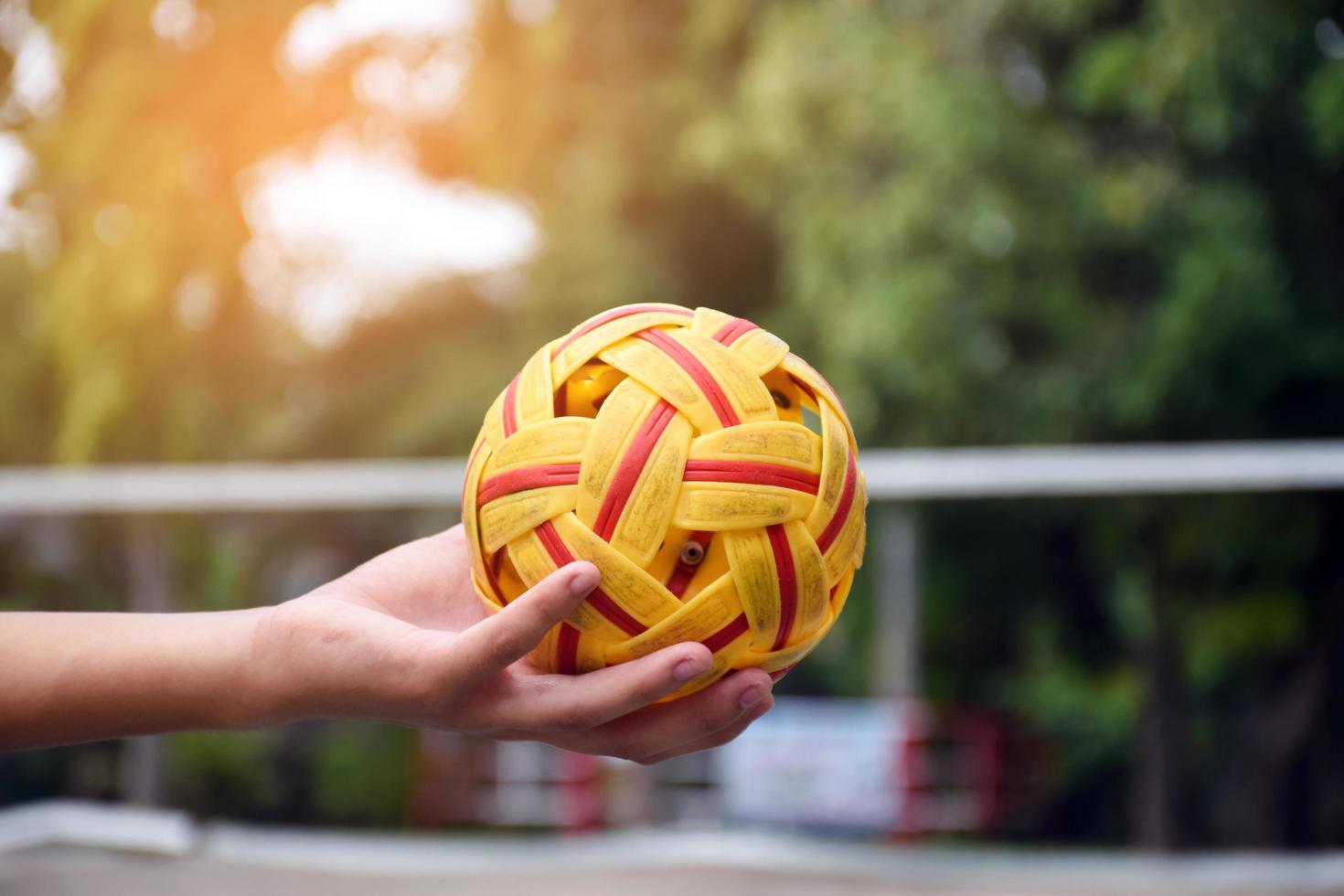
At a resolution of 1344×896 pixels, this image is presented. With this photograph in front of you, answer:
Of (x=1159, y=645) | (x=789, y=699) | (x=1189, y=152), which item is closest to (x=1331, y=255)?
(x=1189, y=152)

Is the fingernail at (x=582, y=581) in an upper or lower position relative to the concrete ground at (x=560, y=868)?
upper

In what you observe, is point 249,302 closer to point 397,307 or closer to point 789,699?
point 397,307

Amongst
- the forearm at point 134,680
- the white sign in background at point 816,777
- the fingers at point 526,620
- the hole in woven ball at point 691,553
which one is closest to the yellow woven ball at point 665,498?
the hole in woven ball at point 691,553

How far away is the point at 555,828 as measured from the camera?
6949 mm

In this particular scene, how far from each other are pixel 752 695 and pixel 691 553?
0.43 feet

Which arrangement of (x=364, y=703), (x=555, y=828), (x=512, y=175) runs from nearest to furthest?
(x=364, y=703)
(x=555, y=828)
(x=512, y=175)

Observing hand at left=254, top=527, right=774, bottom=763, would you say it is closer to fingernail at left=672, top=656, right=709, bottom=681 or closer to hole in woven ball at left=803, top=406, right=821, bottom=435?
fingernail at left=672, top=656, right=709, bottom=681

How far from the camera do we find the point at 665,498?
105 cm

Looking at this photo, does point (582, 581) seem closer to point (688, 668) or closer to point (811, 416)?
point (688, 668)

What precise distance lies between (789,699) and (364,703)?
13.2ft

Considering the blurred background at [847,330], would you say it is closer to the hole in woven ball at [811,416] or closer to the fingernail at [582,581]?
the hole in woven ball at [811,416]

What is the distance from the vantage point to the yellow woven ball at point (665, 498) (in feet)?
3.49

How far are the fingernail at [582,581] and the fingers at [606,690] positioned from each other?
95 mm

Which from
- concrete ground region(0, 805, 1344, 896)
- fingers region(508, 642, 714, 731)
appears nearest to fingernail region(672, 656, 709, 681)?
fingers region(508, 642, 714, 731)
